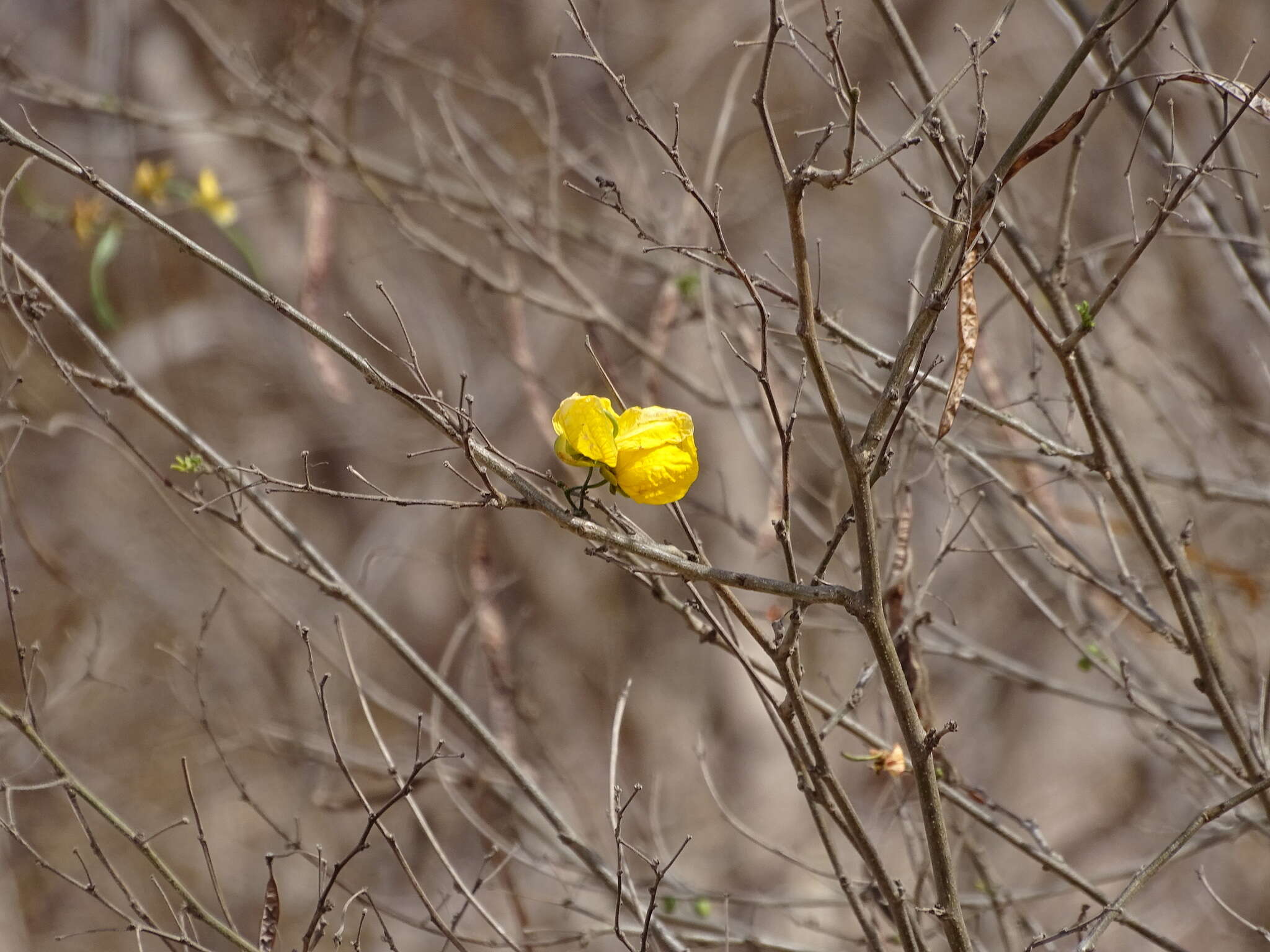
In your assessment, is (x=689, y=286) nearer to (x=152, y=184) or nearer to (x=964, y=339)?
(x=964, y=339)

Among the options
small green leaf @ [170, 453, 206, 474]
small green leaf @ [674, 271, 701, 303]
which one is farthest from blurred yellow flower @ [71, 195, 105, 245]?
small green leaf @ [170, 453, 206, 474]

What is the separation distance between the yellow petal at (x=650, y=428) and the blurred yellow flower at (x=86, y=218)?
2984 millimetres

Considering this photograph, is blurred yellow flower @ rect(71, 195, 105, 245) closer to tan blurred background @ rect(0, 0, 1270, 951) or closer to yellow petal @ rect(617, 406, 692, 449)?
tan blurred background @ rect(0, 0, 1270, 951)

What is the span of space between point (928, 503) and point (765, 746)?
1.63m

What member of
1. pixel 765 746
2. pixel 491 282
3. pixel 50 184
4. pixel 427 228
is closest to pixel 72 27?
pixel 50 184

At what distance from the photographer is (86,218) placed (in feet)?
11.3

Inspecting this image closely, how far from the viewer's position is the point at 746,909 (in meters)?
4.37

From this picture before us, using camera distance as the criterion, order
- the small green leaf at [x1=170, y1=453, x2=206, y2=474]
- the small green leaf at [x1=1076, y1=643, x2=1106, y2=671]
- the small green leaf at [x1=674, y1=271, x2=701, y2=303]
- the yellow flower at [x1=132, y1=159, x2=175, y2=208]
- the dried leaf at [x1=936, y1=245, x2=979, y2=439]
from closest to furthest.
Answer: the dried leaf at [x1=936, y1=245, x2=979, y2=439]
the small green leaf at [x1=170, y1=453, x2=206, y2=474]
the small green leaf at [x1=1076, y1=643, x2=1106, y2=671]
the small green leaf at [x1=674, y1=271, x2=701, y2=303]
the yellow flower at [x1=132, y1=159, x2=175, y2=208]

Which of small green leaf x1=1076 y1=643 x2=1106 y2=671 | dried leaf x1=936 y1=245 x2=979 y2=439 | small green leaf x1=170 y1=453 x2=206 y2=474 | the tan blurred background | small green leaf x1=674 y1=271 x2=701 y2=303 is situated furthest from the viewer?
the tan blurred background

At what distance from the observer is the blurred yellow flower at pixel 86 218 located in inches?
133

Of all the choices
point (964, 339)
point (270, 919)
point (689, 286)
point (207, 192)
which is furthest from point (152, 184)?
point (964, 339)

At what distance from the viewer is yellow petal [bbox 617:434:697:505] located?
1078 mm

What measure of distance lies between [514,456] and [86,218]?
2.67 meters

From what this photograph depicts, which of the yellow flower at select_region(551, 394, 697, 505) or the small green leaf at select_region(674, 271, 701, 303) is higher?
the small green leaf at select_region(674, 271, 701, 303)
